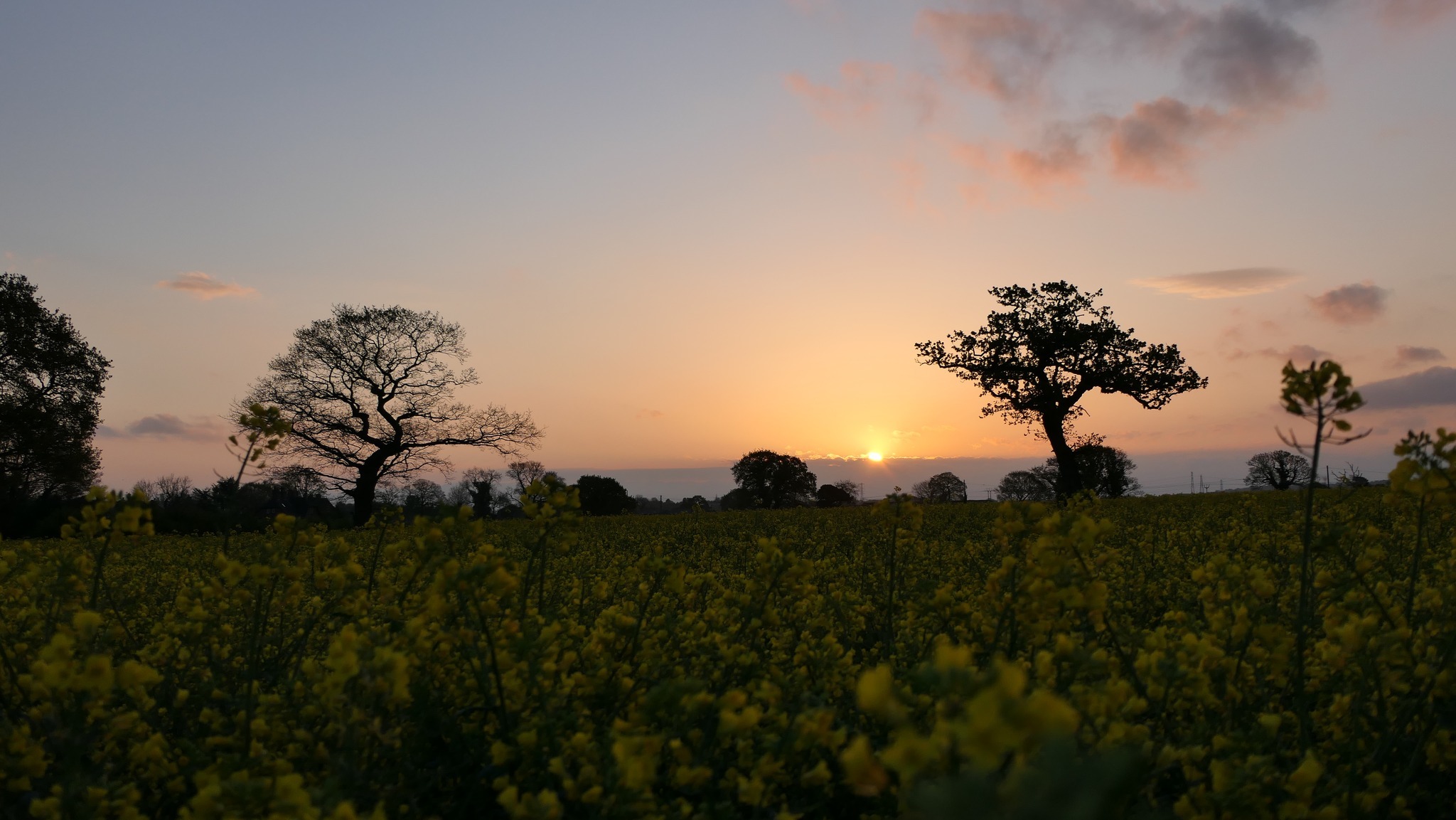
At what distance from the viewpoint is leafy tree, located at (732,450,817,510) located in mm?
64875

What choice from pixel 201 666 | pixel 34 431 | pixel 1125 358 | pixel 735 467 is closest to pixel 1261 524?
pixel 201 666

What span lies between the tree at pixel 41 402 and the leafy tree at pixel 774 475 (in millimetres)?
41831

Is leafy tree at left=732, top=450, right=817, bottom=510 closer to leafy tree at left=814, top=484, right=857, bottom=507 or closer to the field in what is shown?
leafy tree at left=814, top=484, right=857, bottom=507

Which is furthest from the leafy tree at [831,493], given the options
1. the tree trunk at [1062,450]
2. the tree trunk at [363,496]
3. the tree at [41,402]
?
the tree at [41,402]

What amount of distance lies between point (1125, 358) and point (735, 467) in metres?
38.2

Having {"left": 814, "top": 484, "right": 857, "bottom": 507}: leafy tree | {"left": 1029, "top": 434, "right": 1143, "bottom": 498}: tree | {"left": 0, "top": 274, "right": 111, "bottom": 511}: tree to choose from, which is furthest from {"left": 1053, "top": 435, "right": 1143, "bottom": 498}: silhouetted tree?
{"left": 0, "top": 274, "right": 111, "bottom": 511}: tree

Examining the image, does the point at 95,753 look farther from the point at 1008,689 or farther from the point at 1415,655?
the point at 1415,655

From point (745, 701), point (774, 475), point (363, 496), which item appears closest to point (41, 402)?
point (363, 496)

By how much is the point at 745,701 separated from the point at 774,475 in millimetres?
63526

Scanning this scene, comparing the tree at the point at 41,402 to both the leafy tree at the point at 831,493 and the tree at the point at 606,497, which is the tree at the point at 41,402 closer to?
the tree at the point at 606,497

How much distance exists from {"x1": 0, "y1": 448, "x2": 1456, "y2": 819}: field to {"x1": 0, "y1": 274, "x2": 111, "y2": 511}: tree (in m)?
31.3

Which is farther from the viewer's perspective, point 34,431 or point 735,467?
point 735,467

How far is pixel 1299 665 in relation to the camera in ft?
8.96

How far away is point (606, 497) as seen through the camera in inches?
1964
